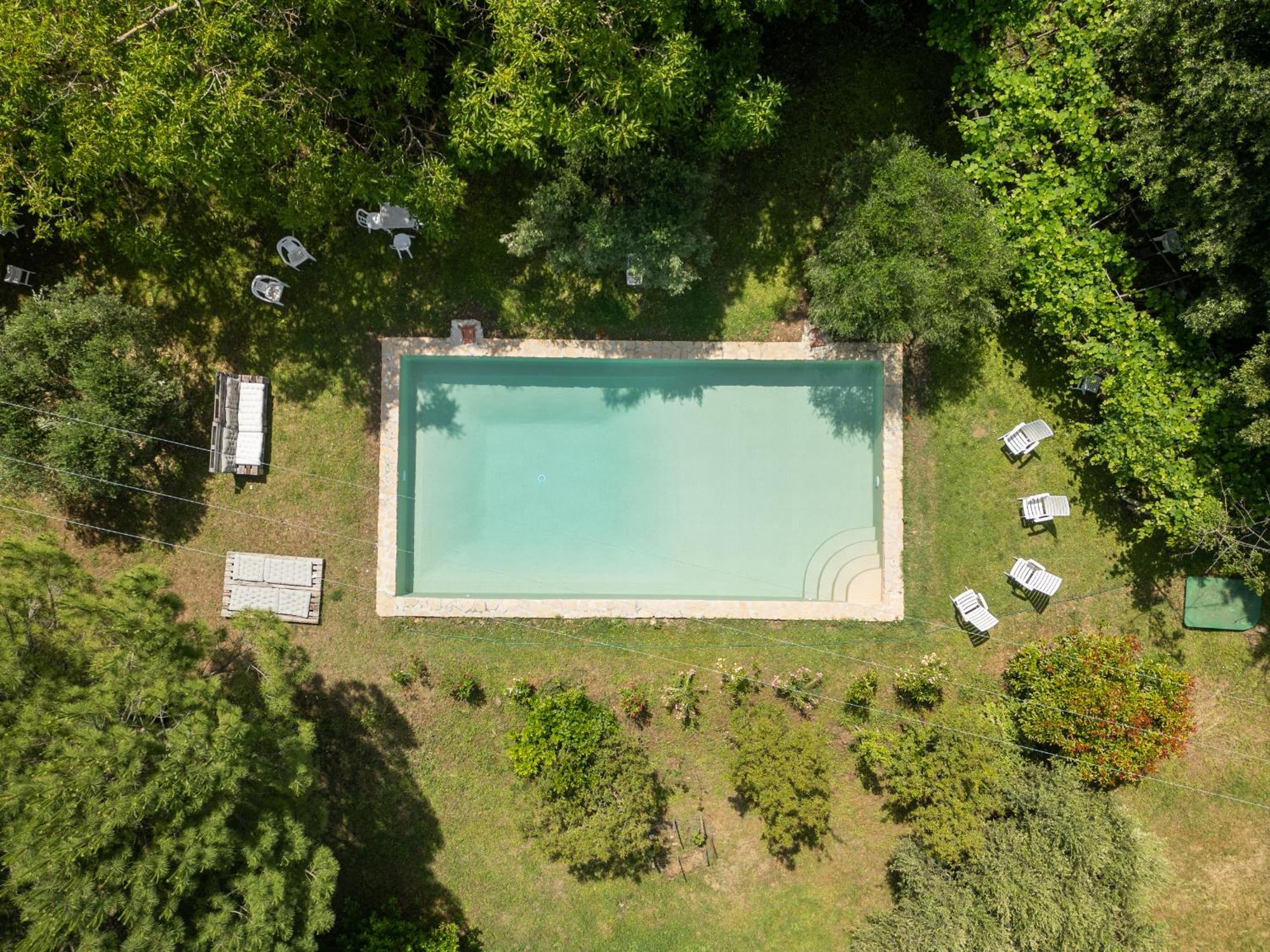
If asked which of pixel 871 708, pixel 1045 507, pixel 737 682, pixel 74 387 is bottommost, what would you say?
pixel 871 708

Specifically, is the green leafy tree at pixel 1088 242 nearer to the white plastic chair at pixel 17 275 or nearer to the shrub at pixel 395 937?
the shrub at pixel 395 937

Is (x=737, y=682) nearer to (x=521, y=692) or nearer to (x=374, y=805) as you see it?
(x=521, y=692)

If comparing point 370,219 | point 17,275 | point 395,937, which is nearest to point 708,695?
point 395,937

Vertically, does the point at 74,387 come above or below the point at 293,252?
below

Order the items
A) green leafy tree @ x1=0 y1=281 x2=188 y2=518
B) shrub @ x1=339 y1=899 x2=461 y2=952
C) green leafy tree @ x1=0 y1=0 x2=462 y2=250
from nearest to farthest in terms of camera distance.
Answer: green leafy tree @ x1=0 y1=0 x2=462 y2=250
green leafy tree @ x1=0 y1=281 x2=188 y2=518
shrub @ x1=339 y1=899 x2=461 y2=952

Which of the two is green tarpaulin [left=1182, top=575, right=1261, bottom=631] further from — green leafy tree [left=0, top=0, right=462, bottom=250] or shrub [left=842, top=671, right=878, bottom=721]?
green leafy tree [left=0, top=0, right=462, bottom=250]

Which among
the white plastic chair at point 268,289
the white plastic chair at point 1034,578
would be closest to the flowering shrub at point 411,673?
the white plastic chair at point 268,289

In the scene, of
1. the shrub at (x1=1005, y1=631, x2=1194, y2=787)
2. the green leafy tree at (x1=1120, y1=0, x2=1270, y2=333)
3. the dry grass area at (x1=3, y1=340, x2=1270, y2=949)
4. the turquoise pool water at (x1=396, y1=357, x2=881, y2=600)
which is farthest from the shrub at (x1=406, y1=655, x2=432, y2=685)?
the green leafy tree at (x1=1120, y1=0, x2=1270, y2=333)
